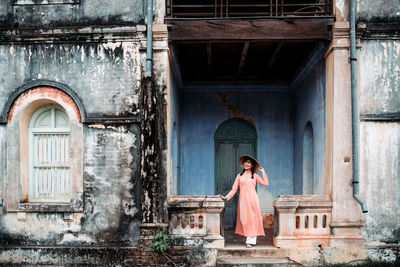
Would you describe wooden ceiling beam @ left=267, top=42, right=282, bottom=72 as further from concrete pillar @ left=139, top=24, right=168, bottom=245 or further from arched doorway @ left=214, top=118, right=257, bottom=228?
concrete pillar @ left=139, top=24, right=168, bottom=245

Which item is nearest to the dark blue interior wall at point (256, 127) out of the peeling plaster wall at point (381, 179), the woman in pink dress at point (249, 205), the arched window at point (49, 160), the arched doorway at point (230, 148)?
the arched doorway at point (230, 148)

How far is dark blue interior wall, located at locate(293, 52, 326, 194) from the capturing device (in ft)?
25.0

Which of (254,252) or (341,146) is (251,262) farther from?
(341,146)

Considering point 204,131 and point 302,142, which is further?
point 204,131

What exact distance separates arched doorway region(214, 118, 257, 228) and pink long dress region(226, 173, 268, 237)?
305cm

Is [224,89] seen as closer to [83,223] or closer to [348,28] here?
[348,28]

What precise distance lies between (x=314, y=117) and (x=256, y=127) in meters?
2.48

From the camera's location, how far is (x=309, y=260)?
6.81m

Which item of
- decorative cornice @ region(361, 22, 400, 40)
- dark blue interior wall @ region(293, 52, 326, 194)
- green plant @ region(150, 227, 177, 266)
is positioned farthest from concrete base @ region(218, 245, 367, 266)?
decorative cornice @ region(361, 22, 400, 40)

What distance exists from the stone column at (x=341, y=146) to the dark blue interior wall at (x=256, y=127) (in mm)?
3493

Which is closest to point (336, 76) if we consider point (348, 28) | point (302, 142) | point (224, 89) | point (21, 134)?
point (348, 28)

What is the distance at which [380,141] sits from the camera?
6934 mm

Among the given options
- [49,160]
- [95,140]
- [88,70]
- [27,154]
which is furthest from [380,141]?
[27,154]

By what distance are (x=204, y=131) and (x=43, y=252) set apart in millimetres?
5282
